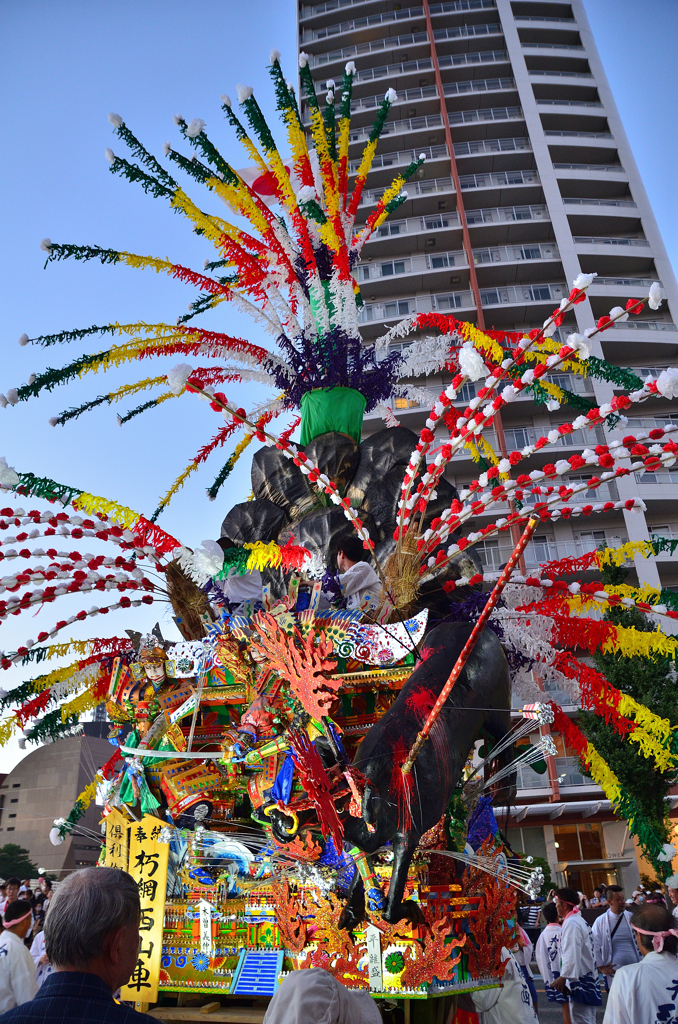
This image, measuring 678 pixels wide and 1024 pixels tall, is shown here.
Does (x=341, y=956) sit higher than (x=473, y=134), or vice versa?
(x=473, y=134)

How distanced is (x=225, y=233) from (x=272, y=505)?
7.96 feet

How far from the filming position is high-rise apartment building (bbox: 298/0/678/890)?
27969 mm

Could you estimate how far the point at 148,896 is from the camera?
15.2 feet

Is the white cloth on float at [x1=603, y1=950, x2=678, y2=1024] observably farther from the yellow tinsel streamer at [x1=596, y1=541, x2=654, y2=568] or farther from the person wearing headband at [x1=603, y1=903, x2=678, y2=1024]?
the yellow tinsel streamer at [x1=596, y1=541, x2=654, y2=568]

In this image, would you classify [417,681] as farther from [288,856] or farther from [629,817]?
[629,817]

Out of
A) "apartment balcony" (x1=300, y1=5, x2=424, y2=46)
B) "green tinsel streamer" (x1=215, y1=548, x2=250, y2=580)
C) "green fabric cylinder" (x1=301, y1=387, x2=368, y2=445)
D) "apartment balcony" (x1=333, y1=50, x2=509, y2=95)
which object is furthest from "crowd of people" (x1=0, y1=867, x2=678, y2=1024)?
"apartment balcony" (x1=300, y1=5, x2=424, y2=46)

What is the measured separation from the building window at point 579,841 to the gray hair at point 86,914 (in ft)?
81.6

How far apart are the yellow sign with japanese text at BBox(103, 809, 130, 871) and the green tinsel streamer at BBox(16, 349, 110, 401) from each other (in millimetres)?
3104

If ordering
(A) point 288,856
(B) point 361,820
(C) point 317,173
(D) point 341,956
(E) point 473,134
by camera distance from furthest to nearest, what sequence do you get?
(E) point 473,134 < (C) point 317,173 < (A) point 288,856 < (D) point 341,956 < (B) point 361,820

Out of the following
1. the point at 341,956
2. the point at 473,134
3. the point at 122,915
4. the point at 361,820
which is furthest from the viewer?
the point at 473,134

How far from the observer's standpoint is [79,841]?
15594 millimetres

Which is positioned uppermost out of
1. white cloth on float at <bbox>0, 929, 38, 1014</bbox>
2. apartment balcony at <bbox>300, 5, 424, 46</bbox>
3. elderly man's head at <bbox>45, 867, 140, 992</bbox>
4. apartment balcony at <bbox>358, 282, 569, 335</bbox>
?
apartment balcony at <bbox>300, 5, 424, 46</bbox>

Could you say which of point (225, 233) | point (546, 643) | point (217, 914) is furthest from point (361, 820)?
point (225, 233)

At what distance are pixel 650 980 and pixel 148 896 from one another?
3013mm
